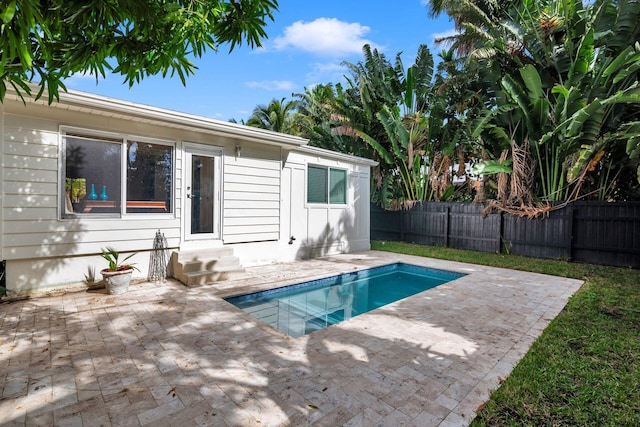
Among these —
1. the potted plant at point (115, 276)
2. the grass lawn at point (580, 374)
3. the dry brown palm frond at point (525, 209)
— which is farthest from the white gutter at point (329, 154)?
the grass lawn at point (580, 374)

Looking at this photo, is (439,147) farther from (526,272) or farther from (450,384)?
(450,384)

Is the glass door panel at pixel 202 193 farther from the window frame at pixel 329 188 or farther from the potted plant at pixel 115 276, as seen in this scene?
the window frame at pixel 329 188

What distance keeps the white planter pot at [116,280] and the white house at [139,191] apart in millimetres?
578

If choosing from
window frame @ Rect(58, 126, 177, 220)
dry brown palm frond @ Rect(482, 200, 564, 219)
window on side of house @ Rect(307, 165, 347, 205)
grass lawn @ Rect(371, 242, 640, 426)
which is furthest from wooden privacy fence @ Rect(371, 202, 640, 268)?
window frame @ Rect(58, 126, 177, 220)

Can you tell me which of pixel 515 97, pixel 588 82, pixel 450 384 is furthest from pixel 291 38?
pixel 450 384

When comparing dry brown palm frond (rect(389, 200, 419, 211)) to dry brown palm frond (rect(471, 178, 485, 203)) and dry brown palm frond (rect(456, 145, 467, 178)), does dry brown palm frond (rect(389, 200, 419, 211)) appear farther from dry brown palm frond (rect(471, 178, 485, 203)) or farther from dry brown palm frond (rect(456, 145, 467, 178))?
dry brown palm frond (rect(471, 178, 485, 203))

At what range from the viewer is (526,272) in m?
7.06

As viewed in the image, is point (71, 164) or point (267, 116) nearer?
point (71, 164)

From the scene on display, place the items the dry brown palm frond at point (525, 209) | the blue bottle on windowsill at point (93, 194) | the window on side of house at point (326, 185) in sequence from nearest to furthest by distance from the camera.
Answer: the blue bottle on windowsill at point (93, 194)
the window on side of house at point (326, 185)
the dry brown palm frond at point (525, 209)

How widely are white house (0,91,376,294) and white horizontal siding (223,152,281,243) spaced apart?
0.08 ft

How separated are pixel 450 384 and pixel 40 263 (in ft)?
18.8

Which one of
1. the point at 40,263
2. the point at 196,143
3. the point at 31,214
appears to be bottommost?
the point at 40,263

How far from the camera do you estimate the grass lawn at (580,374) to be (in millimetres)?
2166

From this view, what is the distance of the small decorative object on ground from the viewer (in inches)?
225
